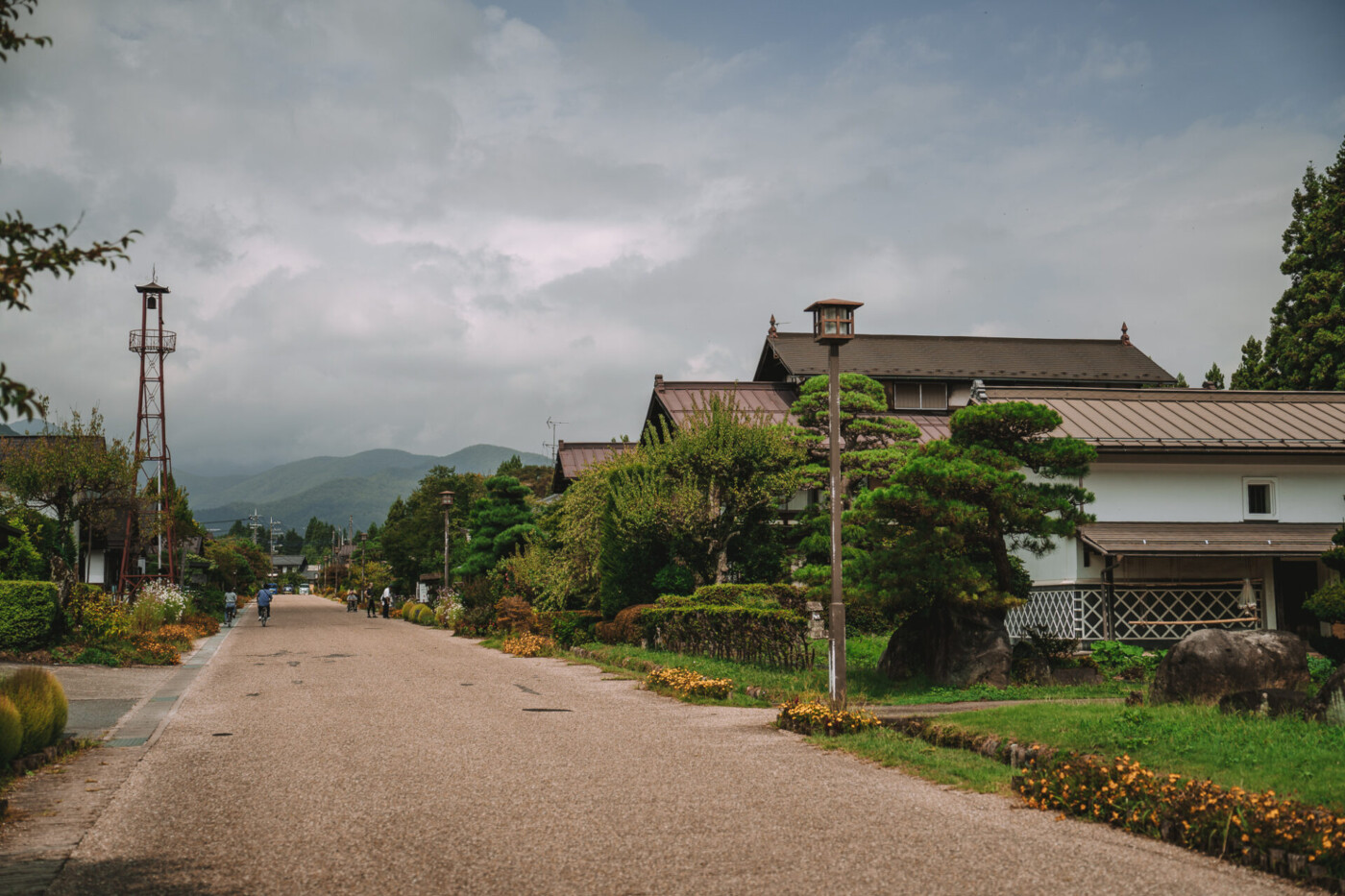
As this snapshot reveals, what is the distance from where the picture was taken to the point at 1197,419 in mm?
24844

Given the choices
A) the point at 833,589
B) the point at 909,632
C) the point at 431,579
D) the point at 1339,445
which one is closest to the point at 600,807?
the point at 833,589

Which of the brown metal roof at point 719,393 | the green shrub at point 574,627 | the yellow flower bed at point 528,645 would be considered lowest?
the yellow flower bed at point 528,645

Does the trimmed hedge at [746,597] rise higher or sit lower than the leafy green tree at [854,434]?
lower

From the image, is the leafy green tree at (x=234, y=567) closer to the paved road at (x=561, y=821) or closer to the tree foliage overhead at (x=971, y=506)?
the tree foliage overhead at (x=971, y=506)

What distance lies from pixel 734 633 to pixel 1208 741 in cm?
1198

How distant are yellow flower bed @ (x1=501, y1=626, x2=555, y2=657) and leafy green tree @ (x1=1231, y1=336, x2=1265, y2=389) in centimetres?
2709

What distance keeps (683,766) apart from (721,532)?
57.7 ft

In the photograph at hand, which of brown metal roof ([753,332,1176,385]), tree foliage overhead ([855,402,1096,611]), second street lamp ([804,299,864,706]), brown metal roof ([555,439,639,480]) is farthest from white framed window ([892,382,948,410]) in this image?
second street lamp ([804,299,864,706])

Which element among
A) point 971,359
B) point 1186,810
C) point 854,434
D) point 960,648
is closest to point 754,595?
point 854,434

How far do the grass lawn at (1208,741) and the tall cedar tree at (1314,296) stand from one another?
27.7 m

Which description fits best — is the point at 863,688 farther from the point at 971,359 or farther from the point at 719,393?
the point at 971,359

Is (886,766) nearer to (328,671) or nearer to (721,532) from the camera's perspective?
(328,671)

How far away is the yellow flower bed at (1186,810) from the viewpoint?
20.2 feet

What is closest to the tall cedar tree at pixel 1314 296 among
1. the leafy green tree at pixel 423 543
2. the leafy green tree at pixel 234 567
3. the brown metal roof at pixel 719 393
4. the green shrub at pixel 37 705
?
the brown metal roof at pixel 719 393
